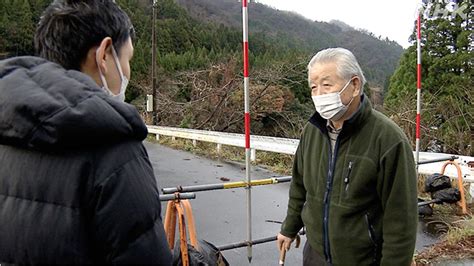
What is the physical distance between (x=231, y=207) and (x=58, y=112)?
5.73 meters

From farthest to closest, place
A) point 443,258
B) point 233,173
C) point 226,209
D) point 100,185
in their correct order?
point 233,173 → point 226,209 → point 443,258 → point 100,185

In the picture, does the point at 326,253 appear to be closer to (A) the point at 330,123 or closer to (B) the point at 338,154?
(B) the point at 338,154

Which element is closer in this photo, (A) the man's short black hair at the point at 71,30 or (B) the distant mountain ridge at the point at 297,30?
(A) the man's short black hair at the point at 71,30

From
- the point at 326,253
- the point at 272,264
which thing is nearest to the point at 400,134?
the point at 326,253

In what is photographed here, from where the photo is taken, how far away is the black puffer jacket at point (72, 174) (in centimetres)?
106

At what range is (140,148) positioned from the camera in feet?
3.87

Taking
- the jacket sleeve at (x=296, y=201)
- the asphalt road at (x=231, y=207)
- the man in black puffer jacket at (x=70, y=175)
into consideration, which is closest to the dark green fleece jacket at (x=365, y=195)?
the jacket sleeve at (x=296, y=201)

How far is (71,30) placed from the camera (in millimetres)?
1230

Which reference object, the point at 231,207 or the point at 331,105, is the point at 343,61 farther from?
the point at 231,207

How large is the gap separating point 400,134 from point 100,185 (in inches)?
62.2

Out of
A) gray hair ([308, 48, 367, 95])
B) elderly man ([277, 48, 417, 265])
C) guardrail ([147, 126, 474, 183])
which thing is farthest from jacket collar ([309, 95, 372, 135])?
guardrail ([147, 126, 474, 183])

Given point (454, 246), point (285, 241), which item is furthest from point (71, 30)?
point (454, 246)

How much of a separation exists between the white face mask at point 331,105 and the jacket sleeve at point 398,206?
1.23ft

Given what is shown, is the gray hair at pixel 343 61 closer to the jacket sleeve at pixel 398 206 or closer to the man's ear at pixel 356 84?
the man's ear at pixel 356 84
